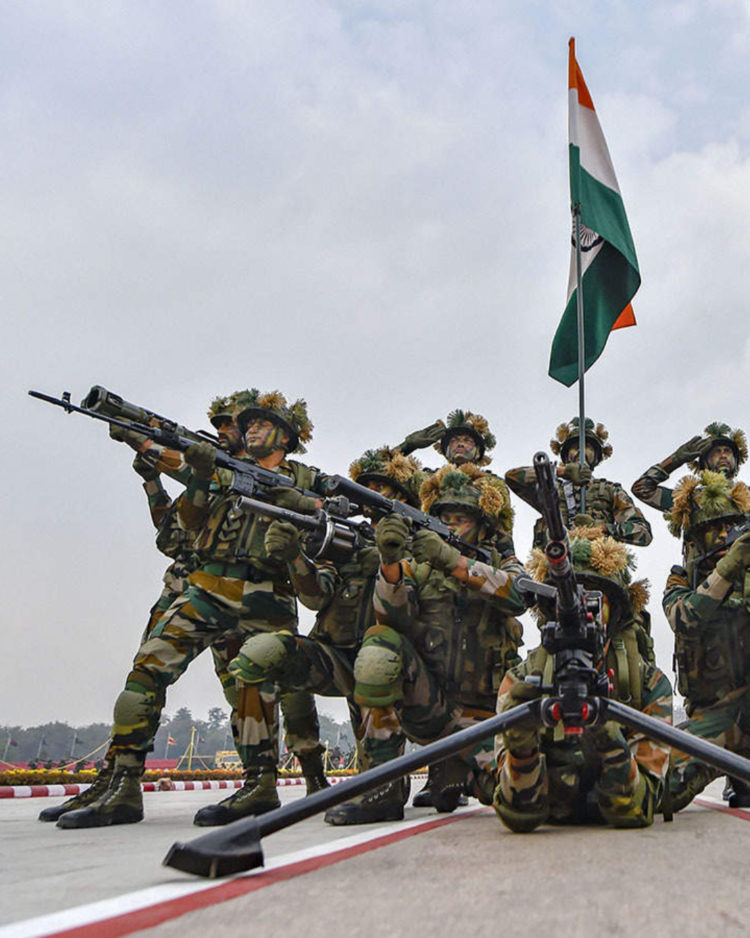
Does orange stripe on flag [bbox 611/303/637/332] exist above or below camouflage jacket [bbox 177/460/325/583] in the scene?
above

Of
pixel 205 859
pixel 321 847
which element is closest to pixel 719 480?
pixel 321 847

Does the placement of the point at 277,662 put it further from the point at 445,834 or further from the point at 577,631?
the point at 577,631

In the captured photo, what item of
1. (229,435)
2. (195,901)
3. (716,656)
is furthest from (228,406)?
(195,901)

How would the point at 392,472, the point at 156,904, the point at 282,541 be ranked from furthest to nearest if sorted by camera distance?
the point at 392,472
the point at 282,541
the point at 156,904

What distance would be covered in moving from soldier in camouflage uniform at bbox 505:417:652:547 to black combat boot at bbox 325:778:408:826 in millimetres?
3015

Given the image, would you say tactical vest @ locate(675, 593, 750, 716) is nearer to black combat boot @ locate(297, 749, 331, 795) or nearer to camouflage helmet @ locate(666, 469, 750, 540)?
camouflage helmet @ locate(666, 469, 750, 540)

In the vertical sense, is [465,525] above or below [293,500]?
below

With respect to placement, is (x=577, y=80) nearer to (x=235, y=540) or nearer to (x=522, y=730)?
(x=235, y=540)

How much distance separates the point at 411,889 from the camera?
1.58m

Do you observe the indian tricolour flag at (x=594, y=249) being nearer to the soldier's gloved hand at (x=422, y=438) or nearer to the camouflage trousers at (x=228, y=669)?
the soldier's gloved hand at (x=422, y=438)

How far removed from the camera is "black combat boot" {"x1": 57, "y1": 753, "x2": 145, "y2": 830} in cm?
383

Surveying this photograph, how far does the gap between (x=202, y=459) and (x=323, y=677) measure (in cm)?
166

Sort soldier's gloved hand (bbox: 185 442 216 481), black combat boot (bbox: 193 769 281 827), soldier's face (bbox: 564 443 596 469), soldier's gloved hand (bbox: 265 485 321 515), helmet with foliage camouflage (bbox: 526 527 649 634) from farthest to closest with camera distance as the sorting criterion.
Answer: soldier's face (bbox: 564 443 596 469) → soldier's gloved hand (bbox: 265 485 321 515) → soldier's gloved hand (bbox: 185 442 216 481) → black combat boot (bbox: 193 769 281 827) → helmet with foliage camouflage (bbox: 526 527 649 634)

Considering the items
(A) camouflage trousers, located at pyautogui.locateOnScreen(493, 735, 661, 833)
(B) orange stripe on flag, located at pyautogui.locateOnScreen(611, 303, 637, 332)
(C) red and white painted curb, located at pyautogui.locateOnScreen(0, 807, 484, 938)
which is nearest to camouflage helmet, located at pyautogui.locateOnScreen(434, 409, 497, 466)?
(B) orange stripe on flag, located at pyautogui.locateOnScreen(611, 303, 637, 332)
